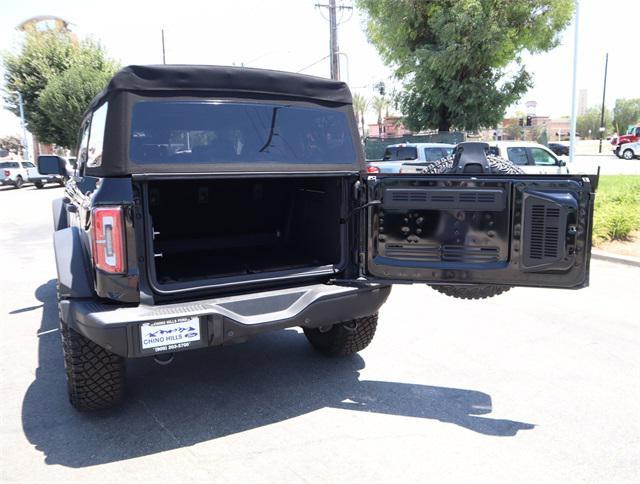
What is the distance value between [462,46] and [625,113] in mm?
76034

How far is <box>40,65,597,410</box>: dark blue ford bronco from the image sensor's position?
2984 mm

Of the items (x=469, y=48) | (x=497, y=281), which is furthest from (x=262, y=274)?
(x=469, y=48)

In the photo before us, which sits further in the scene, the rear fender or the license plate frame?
the rear fender

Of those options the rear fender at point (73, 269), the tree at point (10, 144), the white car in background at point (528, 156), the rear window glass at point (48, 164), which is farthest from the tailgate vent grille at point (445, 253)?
the tree at point (10, 144)

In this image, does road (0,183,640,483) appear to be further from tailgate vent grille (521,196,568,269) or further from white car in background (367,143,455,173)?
white car in background (367,143,455,173)

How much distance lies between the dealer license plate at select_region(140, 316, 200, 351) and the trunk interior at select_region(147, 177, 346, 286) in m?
0.97

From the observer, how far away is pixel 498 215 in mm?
3402

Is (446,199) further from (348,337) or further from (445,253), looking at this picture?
(348,337)

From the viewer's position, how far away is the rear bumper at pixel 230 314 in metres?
2.87

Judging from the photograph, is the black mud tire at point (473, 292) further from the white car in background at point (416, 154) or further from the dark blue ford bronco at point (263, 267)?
the white car in background at point (416, 154)

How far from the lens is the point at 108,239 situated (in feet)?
9.65

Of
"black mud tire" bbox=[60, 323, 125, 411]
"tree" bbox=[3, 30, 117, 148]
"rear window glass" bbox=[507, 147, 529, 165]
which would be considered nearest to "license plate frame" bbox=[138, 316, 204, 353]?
"black mud tire" bbox=[60, 323, 125, 411]

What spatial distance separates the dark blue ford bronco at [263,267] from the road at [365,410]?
412 millimetres

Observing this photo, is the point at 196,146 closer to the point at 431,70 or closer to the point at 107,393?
the point at 107,393
